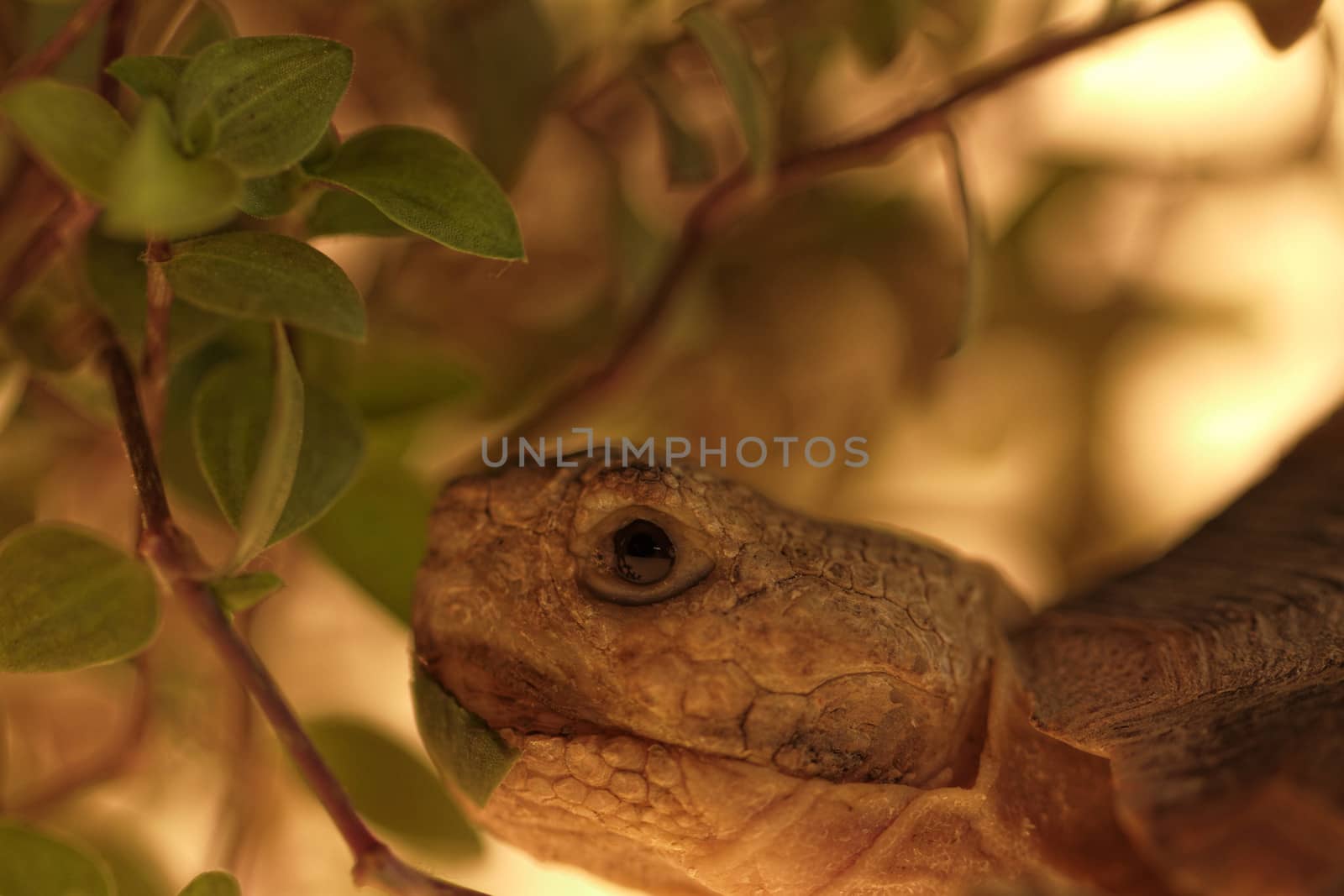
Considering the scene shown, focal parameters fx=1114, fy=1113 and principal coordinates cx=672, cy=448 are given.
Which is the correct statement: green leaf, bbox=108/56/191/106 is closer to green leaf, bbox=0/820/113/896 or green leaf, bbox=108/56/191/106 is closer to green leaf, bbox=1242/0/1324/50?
green leaf, bbox=0/820/113/896

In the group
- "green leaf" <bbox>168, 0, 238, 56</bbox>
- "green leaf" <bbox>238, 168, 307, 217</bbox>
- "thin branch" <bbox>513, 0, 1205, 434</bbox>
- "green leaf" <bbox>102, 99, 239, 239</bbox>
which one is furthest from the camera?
"thin branch" <bbox>513, 0, 1205, 434</bbox>

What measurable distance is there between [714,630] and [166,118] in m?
0.28

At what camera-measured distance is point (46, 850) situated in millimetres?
486

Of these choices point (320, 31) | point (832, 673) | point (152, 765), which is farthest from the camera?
point (152, 765)

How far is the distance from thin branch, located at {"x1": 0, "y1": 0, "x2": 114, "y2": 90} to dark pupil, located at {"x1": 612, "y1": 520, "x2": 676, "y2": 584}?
1.12 feet

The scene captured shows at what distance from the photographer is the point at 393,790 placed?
0.67 meters

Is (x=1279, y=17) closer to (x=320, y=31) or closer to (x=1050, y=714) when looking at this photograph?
(x=1050, y=714)

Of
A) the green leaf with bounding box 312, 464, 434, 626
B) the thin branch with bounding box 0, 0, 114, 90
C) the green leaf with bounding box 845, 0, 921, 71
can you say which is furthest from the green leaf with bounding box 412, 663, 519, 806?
the green leaf with bounding box 845, 0, 921, 71

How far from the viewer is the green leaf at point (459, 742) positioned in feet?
1.48

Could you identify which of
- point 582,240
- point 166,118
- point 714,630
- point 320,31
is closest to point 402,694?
point 582,240

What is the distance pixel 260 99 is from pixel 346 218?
96 mm

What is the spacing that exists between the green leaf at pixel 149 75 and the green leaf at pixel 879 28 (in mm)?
416

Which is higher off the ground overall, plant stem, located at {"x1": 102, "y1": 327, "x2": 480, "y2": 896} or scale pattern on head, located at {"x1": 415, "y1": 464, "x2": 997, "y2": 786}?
scale pattern on head, located at {"x1": 415, "y1": 464, "x2": 997, "y2": 786}

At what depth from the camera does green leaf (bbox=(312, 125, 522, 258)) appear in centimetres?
43
